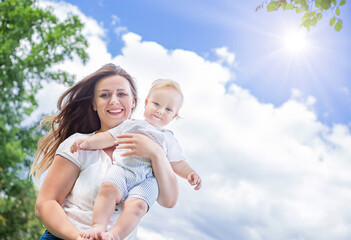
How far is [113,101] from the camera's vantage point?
114 inches

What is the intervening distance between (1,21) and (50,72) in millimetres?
2341

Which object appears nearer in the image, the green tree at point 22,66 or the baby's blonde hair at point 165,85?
the baby's blonde hair at point 165,85

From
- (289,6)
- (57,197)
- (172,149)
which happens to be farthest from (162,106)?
(289,6)

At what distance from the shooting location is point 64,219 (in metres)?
2.42

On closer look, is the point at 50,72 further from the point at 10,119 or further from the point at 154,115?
the point at 154,115

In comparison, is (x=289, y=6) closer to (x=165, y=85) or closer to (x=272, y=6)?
(x=272, y=6)

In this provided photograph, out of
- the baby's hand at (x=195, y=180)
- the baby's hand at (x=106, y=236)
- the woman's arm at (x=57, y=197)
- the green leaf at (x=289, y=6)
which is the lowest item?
the baby's hand at (x=106, y=236)

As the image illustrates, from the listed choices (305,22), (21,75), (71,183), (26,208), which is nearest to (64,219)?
(71,183)

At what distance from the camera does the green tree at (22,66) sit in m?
13.8

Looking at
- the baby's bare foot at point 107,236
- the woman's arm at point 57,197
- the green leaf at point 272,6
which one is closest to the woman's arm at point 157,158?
the woman's arm at point 57,197

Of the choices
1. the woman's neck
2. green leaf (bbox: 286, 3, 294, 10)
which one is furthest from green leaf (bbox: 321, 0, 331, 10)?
the woman's neck

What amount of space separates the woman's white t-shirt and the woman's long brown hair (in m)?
0.41

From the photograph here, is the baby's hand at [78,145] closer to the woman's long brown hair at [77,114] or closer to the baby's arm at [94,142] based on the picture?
the baby's arm at [94,142]

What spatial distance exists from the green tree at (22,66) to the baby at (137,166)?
11226 mm
